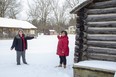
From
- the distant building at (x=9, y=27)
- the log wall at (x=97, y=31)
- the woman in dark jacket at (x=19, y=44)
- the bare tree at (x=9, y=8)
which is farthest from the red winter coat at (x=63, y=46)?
the bare tree at (x=9, y=8)

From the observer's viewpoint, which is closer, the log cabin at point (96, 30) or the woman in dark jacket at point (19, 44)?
the log cabin at point (96, 30)

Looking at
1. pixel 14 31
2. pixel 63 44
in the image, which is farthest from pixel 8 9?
pixel 63 44

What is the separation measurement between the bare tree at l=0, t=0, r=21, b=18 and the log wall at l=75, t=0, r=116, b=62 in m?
47.3

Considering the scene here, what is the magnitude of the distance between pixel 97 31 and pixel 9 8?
5038 centimetres

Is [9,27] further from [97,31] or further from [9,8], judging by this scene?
[97,31]

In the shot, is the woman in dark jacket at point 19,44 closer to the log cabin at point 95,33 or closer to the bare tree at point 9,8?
the log cabin at point 95,33

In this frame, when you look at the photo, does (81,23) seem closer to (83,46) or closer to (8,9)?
(83,46)

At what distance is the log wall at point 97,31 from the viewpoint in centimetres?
802

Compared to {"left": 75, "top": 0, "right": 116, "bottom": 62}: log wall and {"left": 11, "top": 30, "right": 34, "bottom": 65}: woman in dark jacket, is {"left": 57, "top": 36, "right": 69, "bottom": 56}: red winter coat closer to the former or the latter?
{"left": 75, "top": 0, "right": 116, "bottom": 62}: log wall

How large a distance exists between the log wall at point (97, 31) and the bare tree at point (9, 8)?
47349 millimetres

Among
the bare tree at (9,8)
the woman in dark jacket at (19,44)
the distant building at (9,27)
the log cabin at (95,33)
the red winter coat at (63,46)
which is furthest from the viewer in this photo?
the bare tree at (9,8)

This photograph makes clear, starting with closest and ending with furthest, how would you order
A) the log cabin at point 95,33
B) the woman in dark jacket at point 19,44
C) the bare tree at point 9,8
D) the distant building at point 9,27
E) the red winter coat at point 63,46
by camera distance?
the log cabin at point 95,33, the red winter coat at point 63,46, the woman in dark jacket at point 19,44, the distant building at point 9,27, the bare tree at point 9,8

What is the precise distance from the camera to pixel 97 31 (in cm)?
841

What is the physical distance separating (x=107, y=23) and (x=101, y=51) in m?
1.08
